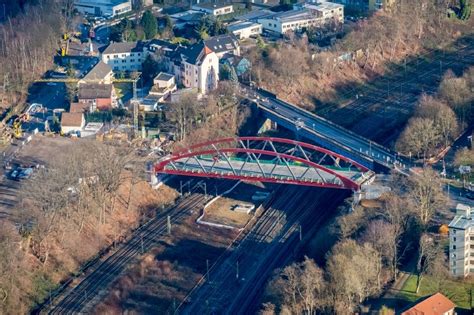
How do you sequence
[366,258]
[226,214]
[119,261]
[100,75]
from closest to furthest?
1. [366,258]
2. [119,261]
3. [226,214]
4. [100,75]

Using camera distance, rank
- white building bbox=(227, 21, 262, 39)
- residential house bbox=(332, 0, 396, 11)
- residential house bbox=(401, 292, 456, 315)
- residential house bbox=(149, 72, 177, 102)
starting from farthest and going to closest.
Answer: residential house bbox=(332, 0, 396, 11) < white building bbox=(227, 21, 262, 39) < residential house bbox=(149, 72, 177, 102) < residential house bbox=(401, 292, 456, 315)

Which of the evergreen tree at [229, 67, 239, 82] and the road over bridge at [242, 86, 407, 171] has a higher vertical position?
the evergreen tree at [229, 67, 239, 82]

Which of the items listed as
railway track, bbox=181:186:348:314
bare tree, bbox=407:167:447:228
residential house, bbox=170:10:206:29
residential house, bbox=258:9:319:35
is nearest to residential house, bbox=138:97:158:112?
railway track, bbox=181:186:348:314

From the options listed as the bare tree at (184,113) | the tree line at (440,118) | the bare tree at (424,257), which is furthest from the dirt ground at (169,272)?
the tree line at (440,118)

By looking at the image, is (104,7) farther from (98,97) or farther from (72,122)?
(72,122)

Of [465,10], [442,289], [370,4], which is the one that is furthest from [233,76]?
[442,289]

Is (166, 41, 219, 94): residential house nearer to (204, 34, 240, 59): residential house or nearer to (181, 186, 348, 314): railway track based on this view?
(204, 34, 240, 59): residential house
